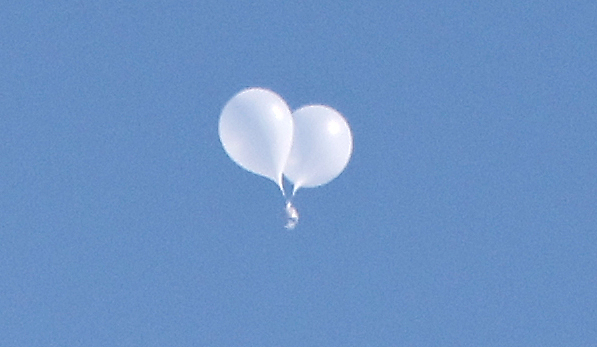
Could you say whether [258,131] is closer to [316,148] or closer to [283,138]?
[283,138]

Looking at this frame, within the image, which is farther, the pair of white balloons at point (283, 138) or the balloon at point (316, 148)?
the balloon at point (316, 148)

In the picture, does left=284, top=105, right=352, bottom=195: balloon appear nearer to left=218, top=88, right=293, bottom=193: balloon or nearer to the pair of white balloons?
the pair of white balloons

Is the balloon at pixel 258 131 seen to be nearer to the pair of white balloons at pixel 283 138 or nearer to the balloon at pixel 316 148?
the pair of white balloons at pixel 283 138

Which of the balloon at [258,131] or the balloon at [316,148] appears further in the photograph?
the balloon at [316,148]

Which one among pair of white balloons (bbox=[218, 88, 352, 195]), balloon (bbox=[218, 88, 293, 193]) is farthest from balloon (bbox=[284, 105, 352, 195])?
balloon (bbox=[218, 88, 293, 193])

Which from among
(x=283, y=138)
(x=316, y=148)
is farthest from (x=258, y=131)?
(x=316, y=148)

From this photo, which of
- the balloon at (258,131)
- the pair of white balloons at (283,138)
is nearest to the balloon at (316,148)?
the pair of white balloons at (283,138)
